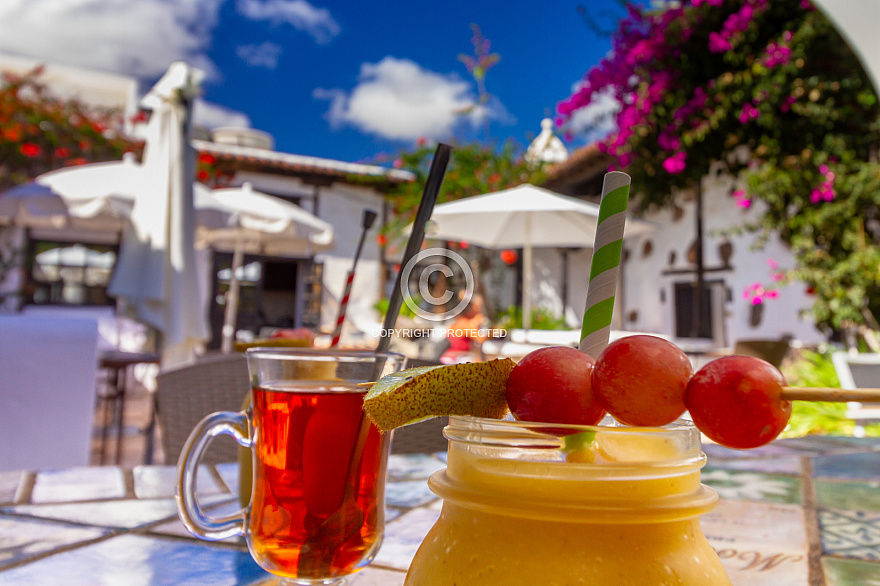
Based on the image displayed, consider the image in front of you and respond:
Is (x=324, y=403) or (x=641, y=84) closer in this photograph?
(x=324, y=403)

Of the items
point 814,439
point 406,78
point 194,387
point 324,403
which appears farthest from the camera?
point 406,78

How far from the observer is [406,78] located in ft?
182

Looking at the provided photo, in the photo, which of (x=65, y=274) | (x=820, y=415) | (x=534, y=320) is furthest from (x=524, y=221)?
(x=65, y=274)

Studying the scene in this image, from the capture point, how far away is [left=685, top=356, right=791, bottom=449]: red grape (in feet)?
1.14

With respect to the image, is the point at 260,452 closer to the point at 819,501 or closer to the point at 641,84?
the point at 819,501

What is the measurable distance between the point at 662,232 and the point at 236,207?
5449 millimetres

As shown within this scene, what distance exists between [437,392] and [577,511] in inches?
4.6

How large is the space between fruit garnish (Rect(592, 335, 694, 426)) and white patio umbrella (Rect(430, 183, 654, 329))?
4.53m

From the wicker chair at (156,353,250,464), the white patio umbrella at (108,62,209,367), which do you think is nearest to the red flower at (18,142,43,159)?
the white patio umbrella at (108,62,209,367)

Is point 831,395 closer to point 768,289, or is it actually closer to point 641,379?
point 641,379

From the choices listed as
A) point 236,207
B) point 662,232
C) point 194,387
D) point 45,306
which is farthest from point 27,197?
point 662,232

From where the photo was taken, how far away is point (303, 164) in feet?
35.8

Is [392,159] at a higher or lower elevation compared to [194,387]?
higher

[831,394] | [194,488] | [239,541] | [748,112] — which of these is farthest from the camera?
[748,112]
